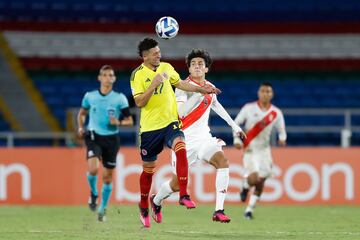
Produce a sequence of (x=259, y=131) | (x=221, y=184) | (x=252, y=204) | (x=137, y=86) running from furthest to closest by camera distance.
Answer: (x=259, y=131) < (x=252, y=204) < (x=221, y=184) < (x=137, y=86)

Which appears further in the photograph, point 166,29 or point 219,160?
point 219,160

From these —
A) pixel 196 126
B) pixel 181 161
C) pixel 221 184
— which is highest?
pixel 196 126

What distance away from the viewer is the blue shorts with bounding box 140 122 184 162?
1070 centimetres

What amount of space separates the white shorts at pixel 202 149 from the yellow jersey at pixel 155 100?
493mm

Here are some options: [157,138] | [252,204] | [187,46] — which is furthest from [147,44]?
[187,46]

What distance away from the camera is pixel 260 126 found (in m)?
15.6

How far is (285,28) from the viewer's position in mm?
26766

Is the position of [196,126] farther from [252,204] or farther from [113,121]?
[252,204]

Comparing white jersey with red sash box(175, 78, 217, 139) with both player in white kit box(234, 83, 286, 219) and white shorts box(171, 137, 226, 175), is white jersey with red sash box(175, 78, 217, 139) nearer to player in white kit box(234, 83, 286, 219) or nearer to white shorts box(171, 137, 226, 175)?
white shorts box(171, 137, 226, 175)

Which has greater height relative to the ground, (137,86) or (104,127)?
(104,127)

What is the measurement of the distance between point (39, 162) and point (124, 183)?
5.38ft

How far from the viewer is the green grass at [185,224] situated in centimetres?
1061

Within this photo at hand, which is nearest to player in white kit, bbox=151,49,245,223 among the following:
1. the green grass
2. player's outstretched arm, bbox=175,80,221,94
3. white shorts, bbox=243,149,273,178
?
the green grass

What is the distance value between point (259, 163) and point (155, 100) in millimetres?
5004
